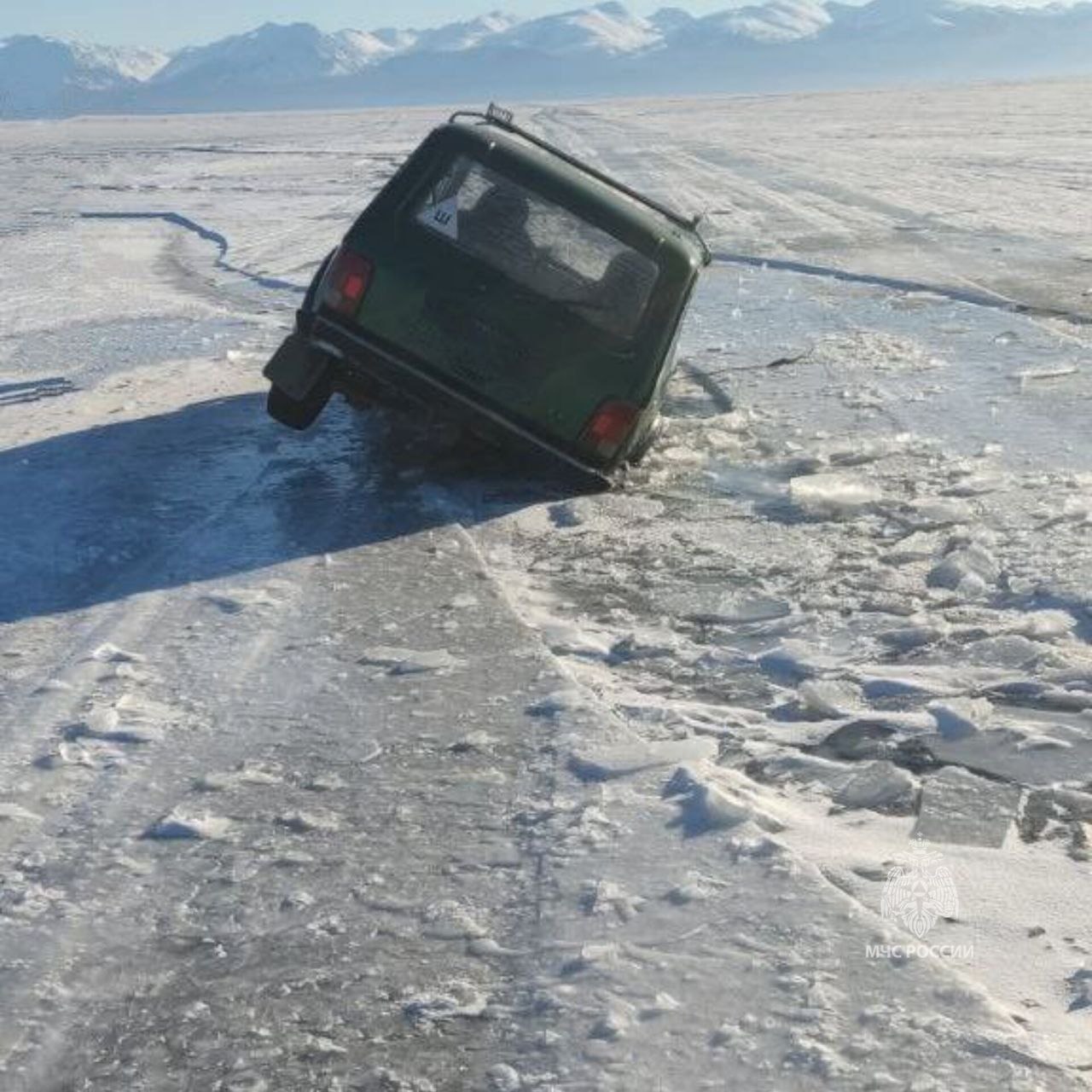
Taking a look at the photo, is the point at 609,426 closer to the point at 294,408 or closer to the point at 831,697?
the point at 294,408

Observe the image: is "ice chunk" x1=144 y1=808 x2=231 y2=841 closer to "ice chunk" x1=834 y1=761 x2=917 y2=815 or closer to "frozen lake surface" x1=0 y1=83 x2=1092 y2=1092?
"frozen lake surface" x1=0 y1=83 x2=1092 y2=1092

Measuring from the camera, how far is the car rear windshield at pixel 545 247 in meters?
7.37

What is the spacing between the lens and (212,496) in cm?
772

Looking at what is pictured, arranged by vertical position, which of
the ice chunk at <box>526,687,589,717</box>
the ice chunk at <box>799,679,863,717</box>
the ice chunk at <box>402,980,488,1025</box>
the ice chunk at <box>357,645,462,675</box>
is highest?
the ice chunk at <box>402,980,488,1025</box>

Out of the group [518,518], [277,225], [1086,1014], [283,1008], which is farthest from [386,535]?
[277,225]

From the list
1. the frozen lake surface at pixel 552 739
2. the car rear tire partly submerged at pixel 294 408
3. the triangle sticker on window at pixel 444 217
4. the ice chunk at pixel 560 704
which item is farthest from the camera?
the car rear tire partly submerged at pixel 294 408

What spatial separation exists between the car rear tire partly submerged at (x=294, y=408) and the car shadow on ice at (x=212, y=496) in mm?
209

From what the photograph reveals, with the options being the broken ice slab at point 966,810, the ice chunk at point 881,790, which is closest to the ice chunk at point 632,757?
the ice chunk at point 881,790

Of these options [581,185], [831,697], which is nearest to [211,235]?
[581,185]

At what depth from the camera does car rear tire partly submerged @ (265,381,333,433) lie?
8109mm

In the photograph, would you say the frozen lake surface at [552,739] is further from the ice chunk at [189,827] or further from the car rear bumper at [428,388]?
the car rear bumper at [428,388]

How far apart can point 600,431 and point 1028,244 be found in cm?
1222
